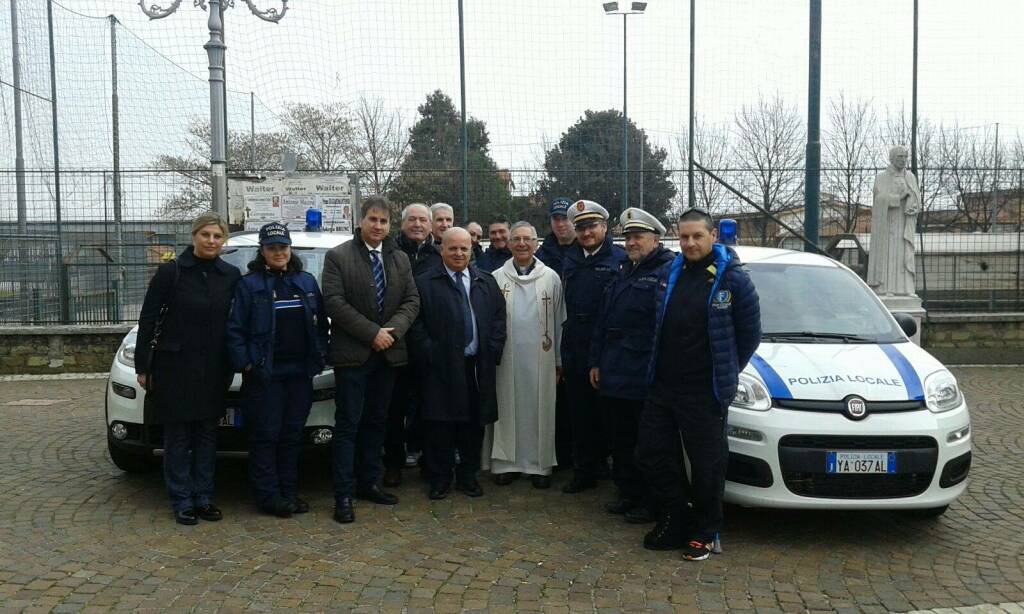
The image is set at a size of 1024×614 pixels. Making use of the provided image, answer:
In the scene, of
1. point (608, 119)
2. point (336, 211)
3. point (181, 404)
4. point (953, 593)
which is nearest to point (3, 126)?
point (336, 211)

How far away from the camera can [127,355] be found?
6.02 m

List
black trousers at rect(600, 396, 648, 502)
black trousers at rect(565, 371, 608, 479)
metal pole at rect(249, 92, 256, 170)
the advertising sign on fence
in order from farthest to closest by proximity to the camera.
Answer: metal pole at rect(249, 92, 256, 170) < the advertising sign on fence < black trousers at rect(565, 371, 608, 479) < black trousers at rect(600, 396, 648, 502)

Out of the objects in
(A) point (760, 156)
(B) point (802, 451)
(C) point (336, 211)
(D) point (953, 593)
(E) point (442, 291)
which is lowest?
(D) point (953, 593)

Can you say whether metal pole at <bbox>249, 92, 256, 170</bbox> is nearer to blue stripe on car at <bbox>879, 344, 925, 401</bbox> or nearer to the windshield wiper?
the windshield wiper

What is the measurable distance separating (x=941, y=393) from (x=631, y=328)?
71.7 inches

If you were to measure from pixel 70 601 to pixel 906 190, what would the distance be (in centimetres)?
1164

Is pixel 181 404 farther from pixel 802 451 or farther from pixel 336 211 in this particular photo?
pixel 336 211

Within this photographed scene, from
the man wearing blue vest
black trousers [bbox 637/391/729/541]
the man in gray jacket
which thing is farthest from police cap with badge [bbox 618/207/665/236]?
A: the man in gray jacket

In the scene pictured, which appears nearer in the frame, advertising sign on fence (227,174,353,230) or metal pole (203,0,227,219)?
metal pole (203,0,227,219)

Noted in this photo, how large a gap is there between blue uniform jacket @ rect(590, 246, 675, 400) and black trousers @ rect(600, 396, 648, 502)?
0.50 feet

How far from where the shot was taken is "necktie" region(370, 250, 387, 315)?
5582mm

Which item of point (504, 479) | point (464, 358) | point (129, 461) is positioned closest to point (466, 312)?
point (464, 358)

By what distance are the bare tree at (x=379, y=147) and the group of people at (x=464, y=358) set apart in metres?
5.48

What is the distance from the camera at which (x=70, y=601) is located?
412 cm
